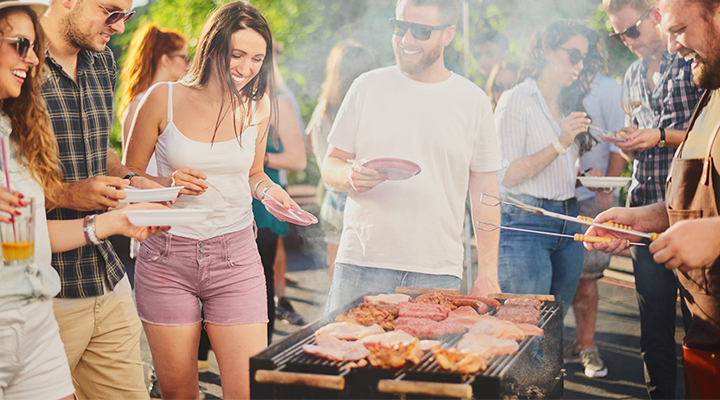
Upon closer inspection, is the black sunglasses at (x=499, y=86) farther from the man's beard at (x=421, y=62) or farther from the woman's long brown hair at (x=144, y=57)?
the woman's long brown hair at (x=144, y=57)

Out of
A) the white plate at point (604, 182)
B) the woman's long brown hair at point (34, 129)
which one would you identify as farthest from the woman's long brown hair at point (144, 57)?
the white plate at point (604, 182)

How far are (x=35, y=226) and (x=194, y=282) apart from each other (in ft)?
2.45

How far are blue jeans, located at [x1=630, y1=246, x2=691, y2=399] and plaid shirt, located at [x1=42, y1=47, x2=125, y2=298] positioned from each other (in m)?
2.88

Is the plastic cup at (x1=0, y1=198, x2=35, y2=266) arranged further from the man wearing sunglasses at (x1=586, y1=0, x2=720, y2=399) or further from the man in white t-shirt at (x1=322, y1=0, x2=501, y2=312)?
the man wearing sunglasses at (x1=586, y1=0, x2=720, y2=399)

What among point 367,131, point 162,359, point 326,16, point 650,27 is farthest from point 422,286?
point 326,16

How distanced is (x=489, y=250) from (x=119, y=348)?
170cm

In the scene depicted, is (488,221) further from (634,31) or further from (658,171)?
(634,31)

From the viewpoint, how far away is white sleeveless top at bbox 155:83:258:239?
2625mm

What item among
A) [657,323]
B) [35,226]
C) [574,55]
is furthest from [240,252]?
[657,323]

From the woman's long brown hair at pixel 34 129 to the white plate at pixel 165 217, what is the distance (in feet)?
1.30

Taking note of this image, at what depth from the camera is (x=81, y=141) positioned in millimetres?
2432

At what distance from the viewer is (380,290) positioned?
2965 millimetres

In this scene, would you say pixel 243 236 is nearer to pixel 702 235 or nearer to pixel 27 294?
pixel 27 294

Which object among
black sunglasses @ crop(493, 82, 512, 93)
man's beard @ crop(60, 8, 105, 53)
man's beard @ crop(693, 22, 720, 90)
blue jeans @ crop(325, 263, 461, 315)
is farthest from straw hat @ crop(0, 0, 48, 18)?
black sunglasses @ crop(493, 82, 512, 93)
